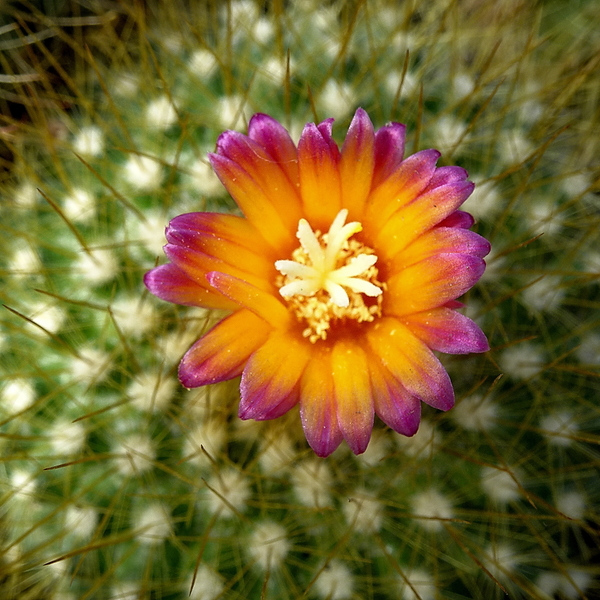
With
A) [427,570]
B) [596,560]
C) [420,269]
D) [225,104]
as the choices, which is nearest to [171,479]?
[427,570]

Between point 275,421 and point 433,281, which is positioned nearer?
point 433,281

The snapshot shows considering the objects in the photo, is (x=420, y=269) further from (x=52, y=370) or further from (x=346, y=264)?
(x=52, y=370)

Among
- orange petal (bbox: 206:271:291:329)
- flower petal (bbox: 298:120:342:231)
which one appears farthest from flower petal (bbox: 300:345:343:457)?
flower petal (bbox: 298:120:342:231)

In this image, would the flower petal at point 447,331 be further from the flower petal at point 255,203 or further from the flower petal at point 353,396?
the flower petal at point 255,203

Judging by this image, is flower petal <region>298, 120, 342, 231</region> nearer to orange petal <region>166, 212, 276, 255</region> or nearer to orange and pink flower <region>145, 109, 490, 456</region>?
orange and pink flower <region>145, 109, 490, 456</region>

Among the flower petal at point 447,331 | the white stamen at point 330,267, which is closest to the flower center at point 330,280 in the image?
the white stamen at point 330,267

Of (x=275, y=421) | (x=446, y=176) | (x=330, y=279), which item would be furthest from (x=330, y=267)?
(x=275, y=421)

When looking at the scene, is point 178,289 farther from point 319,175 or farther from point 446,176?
point 446,176
